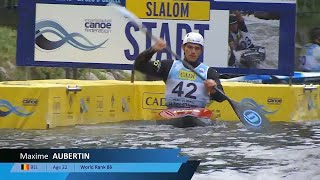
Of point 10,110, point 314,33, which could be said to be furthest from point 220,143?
point 314,33

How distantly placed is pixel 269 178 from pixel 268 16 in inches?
323

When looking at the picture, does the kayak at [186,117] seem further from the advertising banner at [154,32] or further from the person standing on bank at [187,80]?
the advertising banner at [154,32]

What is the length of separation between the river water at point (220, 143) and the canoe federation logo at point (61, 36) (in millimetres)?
2725

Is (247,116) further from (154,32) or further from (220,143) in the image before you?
(154,32)

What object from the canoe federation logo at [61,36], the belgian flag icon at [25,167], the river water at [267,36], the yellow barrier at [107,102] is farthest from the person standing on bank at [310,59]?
the belgian flag icon at [25,167]

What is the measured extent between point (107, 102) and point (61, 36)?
7.68ft

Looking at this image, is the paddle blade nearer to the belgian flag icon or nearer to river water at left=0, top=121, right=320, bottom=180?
Result: river water at left=0, top=121, right=320, bottom=180

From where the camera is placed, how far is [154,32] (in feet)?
50.0

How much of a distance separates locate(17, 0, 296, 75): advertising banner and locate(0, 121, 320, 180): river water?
87.1 inches

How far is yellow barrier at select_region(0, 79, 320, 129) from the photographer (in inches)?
477

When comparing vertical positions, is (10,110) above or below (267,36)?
below

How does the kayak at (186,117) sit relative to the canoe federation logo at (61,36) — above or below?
below

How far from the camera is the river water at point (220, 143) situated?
7.96m

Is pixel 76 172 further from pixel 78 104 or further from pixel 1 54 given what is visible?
pixel 1 54
